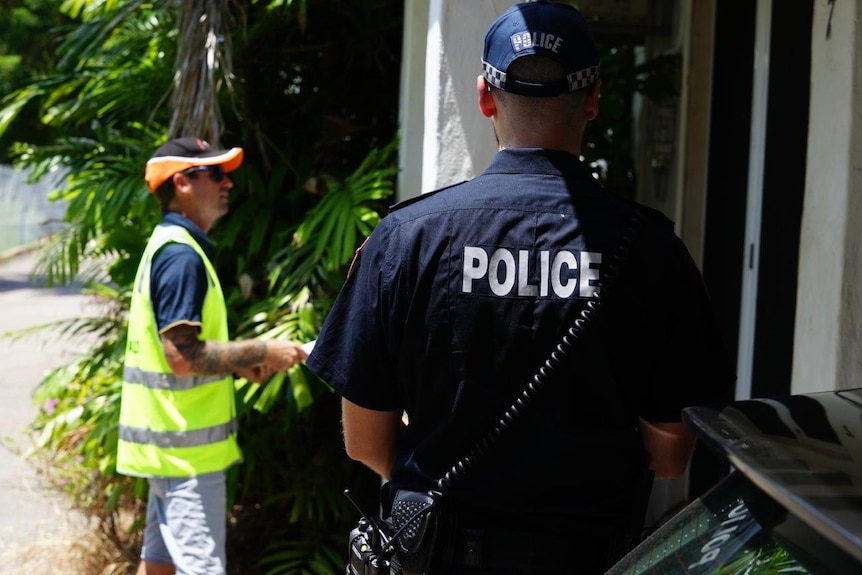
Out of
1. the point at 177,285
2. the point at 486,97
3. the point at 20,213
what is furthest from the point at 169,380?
the point at 20,213

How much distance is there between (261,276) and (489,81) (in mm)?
3391

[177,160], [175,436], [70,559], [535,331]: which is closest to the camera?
[535,331]

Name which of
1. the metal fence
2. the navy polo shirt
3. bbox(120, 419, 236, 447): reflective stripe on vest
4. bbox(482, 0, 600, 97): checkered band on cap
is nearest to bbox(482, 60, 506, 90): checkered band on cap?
bbox(482, 0, 600, 97): checkered band on cap

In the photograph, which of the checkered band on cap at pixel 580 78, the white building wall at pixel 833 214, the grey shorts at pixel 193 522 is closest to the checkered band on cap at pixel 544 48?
the checkered band on cap at pixel 580 78

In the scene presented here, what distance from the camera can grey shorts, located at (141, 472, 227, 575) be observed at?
13.1ft

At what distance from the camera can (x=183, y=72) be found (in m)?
5.36

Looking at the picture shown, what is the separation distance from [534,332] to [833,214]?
133 centimetres

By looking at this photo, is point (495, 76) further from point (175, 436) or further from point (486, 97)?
point (175, 436)

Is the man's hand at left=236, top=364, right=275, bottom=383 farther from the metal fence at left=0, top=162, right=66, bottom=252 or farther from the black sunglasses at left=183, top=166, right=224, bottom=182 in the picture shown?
the metal fence at left=0, top=162, right=66, bottom=252

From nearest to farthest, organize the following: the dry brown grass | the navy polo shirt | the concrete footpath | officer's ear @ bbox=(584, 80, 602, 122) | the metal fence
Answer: officer's ear @ bbox=(584, 80, 602, 122)
the navy polo shirt
the dry brown grass
the concrete footpath
the metal fence

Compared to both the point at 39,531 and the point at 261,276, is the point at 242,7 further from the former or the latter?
the point at 39,531

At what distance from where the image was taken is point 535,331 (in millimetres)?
2176

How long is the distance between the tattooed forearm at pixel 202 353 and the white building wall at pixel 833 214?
1934mm

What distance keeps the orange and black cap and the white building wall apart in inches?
85.9
